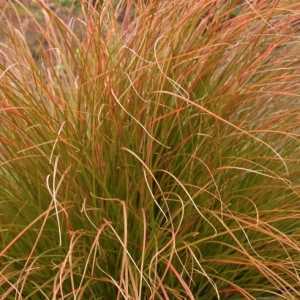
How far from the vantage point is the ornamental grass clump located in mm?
1686

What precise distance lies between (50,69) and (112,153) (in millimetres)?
464

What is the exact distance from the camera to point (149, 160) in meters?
1.68

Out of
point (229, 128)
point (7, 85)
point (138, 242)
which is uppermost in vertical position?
point (7, 85)

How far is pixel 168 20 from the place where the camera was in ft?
6.60

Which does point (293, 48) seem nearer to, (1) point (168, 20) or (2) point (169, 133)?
(1) point (168, 20)

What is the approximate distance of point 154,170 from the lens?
1.71 metres

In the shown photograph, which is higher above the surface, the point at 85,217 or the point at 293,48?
the point at 293,48

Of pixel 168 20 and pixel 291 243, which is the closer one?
pixel 291 243

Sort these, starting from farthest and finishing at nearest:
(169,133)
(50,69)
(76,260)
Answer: (50,69) < (169,133) < (76,260)

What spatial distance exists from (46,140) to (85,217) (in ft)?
0.72

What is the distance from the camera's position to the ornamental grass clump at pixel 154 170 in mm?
1686

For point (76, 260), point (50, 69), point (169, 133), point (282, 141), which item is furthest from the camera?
point (50, 69)

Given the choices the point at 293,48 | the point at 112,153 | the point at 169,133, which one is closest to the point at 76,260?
the point at 112,153

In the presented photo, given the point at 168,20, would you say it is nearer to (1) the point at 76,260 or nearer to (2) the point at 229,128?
(2) the point at 229,128
